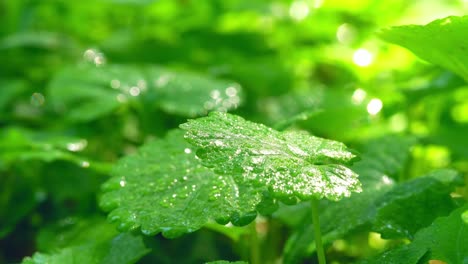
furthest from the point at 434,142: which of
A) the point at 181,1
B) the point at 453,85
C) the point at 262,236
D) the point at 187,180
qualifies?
the point at 181,1

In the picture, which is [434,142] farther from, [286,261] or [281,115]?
[286,261]

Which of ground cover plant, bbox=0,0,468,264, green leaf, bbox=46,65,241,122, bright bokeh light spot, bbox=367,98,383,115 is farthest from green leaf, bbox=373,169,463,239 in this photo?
green leaf, bbox=46,65,241,122

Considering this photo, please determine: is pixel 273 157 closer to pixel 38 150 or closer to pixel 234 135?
pixel 234 135

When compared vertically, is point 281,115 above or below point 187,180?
above

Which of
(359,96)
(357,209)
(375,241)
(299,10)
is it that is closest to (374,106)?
(359,96)

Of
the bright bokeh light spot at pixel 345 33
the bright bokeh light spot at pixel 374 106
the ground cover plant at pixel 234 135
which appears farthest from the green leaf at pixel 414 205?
the bright bokeh light spot at pixel 345 33
